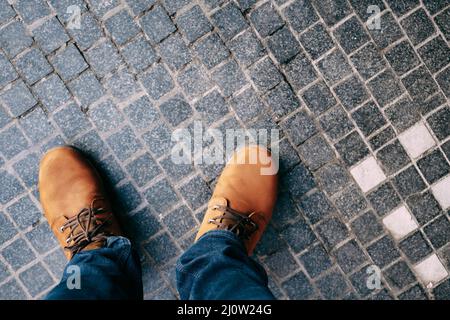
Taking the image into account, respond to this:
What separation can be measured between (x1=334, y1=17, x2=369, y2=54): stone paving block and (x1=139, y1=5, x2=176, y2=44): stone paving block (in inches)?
41.0

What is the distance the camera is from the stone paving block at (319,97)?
2705mm

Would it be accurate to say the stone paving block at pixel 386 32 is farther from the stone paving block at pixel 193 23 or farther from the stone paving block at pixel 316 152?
the stone paving block at pixel 193 23

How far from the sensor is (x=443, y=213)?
108 inches

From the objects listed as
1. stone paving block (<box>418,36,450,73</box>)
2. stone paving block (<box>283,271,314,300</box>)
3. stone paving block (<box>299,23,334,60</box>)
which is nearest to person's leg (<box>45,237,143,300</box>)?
stone paving block (<box>283,271,314,300</box>)

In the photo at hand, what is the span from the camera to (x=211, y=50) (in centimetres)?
271

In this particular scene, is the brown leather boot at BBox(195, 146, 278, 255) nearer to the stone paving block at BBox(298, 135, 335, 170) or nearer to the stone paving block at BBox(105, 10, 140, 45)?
the stone paving block at BBox(298, 135, 335, 170)

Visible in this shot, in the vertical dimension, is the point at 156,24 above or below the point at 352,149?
above

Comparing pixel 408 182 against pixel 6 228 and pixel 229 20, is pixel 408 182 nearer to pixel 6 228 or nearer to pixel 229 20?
pixel 229 20

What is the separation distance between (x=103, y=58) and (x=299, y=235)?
1.67 meters

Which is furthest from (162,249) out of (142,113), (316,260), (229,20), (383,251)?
(229,20)

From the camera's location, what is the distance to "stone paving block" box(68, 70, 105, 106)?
2.72 meters

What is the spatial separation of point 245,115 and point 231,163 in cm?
31

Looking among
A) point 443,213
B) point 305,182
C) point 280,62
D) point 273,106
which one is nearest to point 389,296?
point 443,213

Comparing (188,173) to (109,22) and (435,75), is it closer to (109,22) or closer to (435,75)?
(109,22)
